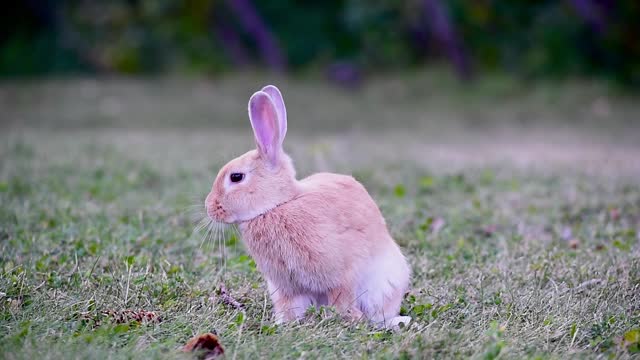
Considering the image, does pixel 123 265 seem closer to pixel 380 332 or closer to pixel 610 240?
pixel 380 332

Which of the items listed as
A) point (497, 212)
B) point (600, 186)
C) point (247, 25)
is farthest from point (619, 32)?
point (497, 212)

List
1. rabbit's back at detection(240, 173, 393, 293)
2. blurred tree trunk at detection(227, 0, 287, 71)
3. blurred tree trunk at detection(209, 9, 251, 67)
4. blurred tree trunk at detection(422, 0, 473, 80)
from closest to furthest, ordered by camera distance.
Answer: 1. rabbit's back at detection(240, 173, 393, 293)
2. blurred tree trunk at detection(422, 0, 473, 80)
3. blurred tree trunk at detection(227, 0, 287, 71)
4. blurred tree trunk at detection(209, 9, 251, 67)

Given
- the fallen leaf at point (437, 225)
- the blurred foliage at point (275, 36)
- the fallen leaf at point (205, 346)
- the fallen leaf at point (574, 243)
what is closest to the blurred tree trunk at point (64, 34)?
the blurred foliage at point (275, 36)

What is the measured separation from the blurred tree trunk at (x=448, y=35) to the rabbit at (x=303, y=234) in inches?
450

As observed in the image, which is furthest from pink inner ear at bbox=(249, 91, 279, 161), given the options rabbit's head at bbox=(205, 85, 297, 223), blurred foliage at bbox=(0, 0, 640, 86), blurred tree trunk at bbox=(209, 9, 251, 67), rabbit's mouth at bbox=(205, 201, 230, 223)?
blurred tree trunk at bbox=(209, 9, 251, 67)

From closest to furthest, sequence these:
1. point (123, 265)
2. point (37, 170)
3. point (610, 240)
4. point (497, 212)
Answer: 1. point (123, 265)
2. point (610, 240)
3. point (497, 212)
4. point (37, 170)

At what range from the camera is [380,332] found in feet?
10.4

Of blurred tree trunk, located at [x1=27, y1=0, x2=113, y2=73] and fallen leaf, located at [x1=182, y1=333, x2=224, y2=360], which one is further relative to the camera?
blurred tree trunk, located at [x1=27, y1=0, x2=113, y2=73]

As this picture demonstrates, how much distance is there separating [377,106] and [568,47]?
11.3 feet

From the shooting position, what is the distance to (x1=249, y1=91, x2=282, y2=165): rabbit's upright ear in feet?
11.3

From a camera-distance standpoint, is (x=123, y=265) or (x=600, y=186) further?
(x=600, y=186)

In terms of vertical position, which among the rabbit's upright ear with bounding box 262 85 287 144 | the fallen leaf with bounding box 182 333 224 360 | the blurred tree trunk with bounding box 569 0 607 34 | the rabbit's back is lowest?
the fallen leaf with bounding box 182 333 224 360

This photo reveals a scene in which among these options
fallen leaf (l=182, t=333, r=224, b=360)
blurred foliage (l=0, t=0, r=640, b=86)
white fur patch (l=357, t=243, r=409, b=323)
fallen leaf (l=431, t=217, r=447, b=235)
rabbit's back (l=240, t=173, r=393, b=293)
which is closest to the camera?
fallen leaf (l=182, t=333, r=224, b=360)

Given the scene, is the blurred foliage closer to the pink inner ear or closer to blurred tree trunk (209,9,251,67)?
blurred tree trunk (209,9,251,67)
